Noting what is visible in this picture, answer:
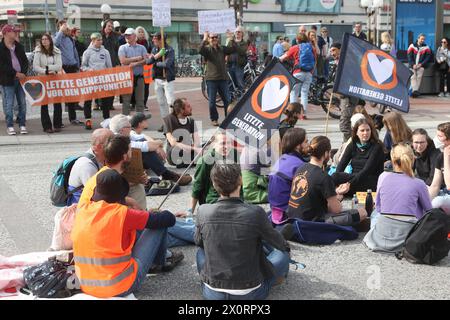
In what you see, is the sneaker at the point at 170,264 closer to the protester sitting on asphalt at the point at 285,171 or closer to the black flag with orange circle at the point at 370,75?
the protester sitting on asphalt at the point at 285,171

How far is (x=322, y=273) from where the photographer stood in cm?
540

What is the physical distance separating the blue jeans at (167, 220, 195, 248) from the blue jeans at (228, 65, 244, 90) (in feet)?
36.2

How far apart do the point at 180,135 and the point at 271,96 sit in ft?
10.5

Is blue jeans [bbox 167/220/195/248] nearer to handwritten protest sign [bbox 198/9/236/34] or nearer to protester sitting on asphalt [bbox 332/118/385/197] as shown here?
protester sitting on asphalt [bbox 332/118/385/197]

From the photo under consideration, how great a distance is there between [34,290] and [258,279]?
1660mm

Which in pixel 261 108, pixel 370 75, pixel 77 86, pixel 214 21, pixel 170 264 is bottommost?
pixel 170 264

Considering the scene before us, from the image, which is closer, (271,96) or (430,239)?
(430,239)

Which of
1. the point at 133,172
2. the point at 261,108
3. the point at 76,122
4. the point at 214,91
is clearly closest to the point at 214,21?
the point at 214,91

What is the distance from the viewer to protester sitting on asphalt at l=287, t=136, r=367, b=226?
5.95 m

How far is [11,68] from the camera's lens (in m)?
12.5

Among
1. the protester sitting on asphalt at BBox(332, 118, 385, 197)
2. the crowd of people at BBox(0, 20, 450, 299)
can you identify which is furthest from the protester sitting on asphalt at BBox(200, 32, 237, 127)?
the protester sitting on asphalt at BBox(332, 118, 385, 197)

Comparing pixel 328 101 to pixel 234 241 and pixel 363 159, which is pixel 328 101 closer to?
pixel 363 159

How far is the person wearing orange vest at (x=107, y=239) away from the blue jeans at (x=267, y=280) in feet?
1.55

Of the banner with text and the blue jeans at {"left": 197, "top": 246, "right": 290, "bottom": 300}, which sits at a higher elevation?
the banner with text
